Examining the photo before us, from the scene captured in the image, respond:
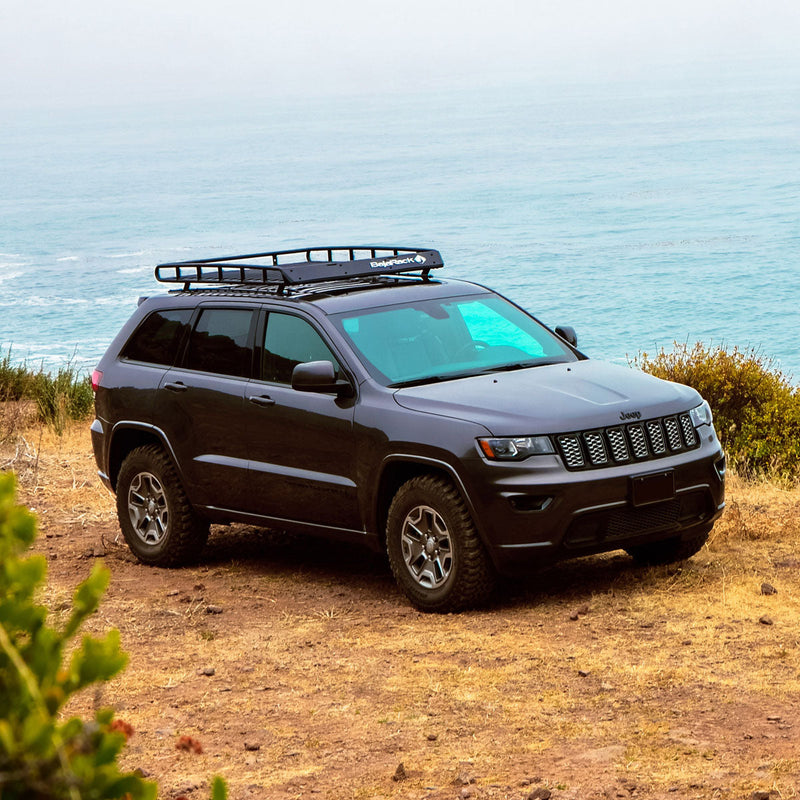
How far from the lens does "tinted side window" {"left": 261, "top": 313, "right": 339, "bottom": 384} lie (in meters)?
8.22

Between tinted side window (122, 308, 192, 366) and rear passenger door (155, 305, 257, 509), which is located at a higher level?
tinted side window (122, 308, 192, 366)

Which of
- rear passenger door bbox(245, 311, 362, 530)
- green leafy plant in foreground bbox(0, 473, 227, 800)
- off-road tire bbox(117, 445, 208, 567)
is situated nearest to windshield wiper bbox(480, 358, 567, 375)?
rear passenger door bbox(245, 311, 362, 530)

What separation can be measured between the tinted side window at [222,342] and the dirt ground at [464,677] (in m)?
1.37

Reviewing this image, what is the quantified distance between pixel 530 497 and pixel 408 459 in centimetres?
74

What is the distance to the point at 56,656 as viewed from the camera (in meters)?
1.80

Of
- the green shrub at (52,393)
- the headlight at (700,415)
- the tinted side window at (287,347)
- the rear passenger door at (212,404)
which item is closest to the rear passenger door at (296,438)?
the tinted side window at (287,347)

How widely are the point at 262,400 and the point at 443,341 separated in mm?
1146

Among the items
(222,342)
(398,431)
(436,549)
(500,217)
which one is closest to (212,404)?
(222,342)

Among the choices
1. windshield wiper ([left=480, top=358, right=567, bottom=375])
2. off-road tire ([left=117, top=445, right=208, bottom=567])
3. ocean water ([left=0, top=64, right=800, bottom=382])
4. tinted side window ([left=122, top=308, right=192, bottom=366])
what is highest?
ocean water ([left=0, top=64, right=800, bottom=382])

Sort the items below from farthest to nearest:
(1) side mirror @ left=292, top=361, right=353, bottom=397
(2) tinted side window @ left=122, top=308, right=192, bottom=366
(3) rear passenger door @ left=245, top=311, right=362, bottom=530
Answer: (2) tinted side window @ left=122, top=308, right=192, bottom=366 → (3) rear passenger door @ left=245, top=311, right=362, bottom=530 → (1) side mirror @ left=292, top=361, right=353, bottom=397

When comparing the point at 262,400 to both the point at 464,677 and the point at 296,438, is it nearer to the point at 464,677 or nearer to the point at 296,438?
the point at 296,438

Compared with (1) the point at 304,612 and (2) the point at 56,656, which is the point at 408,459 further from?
(2) the point at 56,656

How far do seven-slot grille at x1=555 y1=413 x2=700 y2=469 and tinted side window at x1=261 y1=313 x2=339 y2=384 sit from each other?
5.55 ft

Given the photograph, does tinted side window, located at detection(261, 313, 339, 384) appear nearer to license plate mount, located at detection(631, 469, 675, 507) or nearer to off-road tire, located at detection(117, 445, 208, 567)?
off-road tire, located at detection(117, 445, 208, 567)
